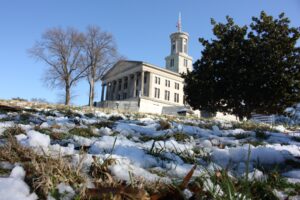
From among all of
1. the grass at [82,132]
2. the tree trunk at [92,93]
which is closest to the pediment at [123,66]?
the tree trunk at [92,93]

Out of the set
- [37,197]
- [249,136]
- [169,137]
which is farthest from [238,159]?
[249,136]

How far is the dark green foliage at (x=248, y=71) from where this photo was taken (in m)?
18.5

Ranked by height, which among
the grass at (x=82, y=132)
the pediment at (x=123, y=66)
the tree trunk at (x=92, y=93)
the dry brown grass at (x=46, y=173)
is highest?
the pediment at (x=123, y=66)

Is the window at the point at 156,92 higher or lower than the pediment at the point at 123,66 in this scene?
lower

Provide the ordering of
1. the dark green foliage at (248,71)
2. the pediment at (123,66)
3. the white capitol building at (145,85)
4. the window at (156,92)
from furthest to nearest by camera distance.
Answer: the window at (156,92)
the pediment at (123,66)
the white capitol building at (145,85)
the dark green foliage at (248,71)

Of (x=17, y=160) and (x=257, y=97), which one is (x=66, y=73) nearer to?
(x=257, y=97)

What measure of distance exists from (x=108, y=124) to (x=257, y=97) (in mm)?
15377

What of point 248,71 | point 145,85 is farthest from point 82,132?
point 145,85

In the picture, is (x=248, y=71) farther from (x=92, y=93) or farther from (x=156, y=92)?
(x=156, y=92)

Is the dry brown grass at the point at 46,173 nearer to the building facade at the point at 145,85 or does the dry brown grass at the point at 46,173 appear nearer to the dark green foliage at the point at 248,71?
the dark green foliage at the point at 248,71

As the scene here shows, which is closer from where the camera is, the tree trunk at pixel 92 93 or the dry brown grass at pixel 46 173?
the dry brown grass at pixel 46 173

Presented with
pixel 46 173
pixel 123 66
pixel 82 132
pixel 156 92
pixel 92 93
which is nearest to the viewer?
pixel 46 173

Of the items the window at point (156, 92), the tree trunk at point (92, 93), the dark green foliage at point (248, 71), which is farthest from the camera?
the window at point (156, 92)

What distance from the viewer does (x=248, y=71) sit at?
1878cm
